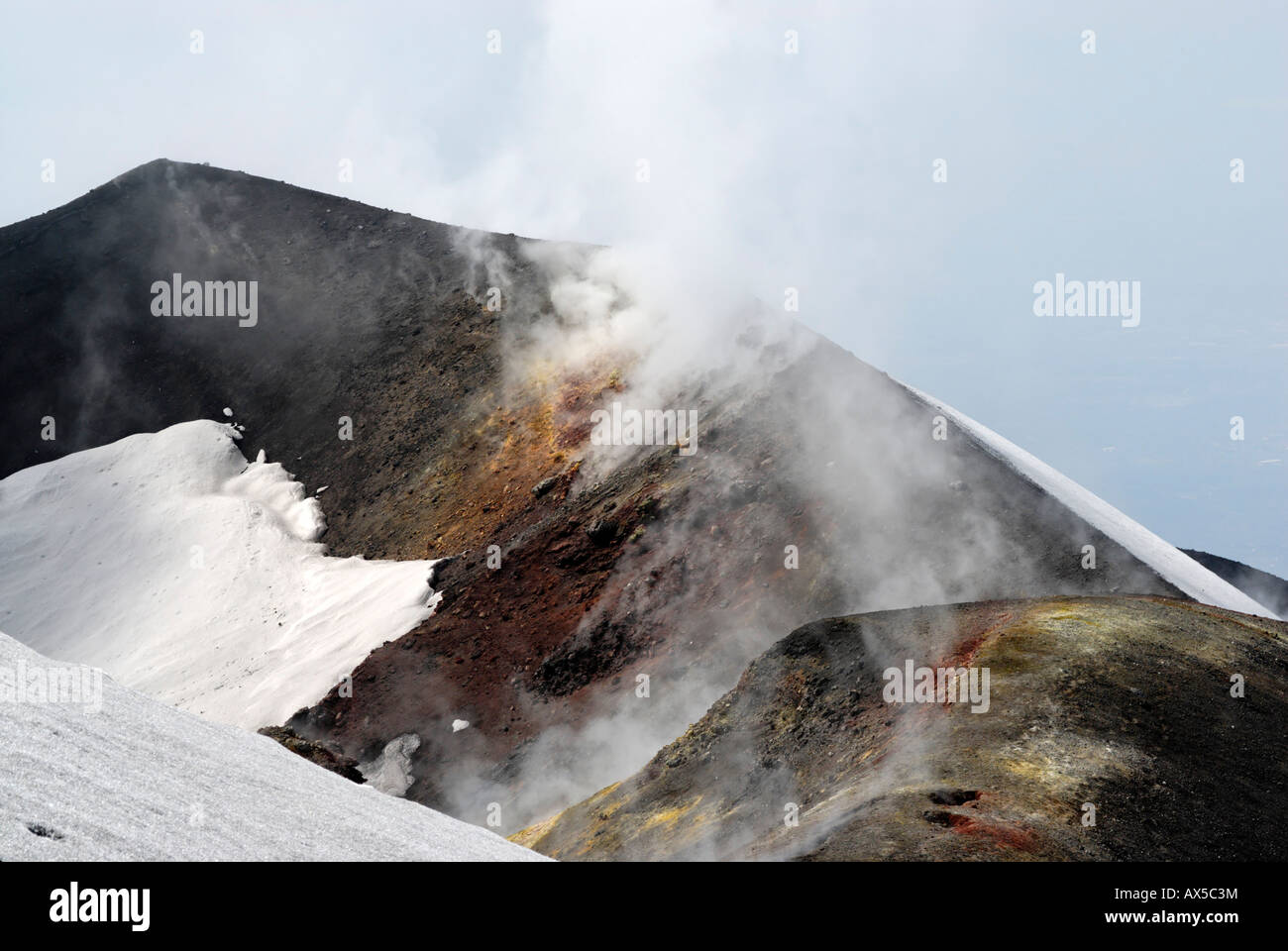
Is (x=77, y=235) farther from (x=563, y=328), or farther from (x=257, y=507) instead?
(x=563, y=328)

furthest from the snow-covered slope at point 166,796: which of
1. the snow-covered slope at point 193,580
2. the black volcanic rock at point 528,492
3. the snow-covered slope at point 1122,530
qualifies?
the snow-covered slope at point 1122,530

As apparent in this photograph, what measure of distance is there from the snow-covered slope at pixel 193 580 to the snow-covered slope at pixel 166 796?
1269 centimetres

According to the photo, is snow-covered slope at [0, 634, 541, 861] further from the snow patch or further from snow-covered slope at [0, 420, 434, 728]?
snow-covered slope at [0, 420, 434, 728]

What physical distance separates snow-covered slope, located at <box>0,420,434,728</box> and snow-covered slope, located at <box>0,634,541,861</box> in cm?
1269

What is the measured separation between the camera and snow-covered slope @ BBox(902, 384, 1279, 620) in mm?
20203

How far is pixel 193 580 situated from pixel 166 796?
23.8 meters

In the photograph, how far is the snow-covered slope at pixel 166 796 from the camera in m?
6.80

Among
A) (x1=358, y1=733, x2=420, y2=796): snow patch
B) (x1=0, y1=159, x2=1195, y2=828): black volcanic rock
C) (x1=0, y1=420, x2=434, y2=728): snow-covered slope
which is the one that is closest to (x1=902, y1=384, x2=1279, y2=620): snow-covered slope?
(x1=0, y1=159, x2=1195, y2=828): black volcanic rock

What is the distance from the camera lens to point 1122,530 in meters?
22.4

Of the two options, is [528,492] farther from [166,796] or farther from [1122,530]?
[166,796]

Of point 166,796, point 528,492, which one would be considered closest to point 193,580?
point 528,492

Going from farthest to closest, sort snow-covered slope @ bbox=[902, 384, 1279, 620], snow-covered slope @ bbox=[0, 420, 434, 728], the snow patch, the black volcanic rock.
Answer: snow-covered slope @ bbox=[0, 420, 434, 728], the snow patch, snow-covered slope @ bbox=[902, 384, 1279, 620], the black volcanic rock
